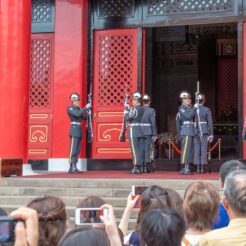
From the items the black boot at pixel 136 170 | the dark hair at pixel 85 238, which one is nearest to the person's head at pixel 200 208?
the dark hair at pixel 85 238

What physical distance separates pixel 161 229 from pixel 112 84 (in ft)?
31.1

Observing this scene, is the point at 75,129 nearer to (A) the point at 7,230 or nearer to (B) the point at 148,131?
(B) the point at 148,131

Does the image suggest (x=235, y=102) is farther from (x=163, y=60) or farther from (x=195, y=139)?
(x=195, y=139)

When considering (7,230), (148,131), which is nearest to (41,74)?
(148,131)

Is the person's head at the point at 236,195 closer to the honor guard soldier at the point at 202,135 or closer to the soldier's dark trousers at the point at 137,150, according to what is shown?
the soldier's dark trousers at the point at 137,150

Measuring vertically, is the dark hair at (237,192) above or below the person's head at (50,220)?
above

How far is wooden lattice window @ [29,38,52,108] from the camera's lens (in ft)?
39.9

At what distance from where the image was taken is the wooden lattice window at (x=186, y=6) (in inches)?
440

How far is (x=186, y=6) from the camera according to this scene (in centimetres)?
1145

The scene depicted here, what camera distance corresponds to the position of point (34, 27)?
488 inches

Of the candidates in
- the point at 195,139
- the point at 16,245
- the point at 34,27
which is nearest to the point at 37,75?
the point at 34,27

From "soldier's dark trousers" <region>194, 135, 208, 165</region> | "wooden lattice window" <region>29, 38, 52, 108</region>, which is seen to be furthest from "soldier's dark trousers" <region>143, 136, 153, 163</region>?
"wooden lattice window" <region>29, 38, 52, 108</region>

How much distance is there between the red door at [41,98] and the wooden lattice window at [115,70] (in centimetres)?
126

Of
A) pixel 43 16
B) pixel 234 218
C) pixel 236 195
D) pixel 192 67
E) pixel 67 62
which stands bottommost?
pixel 234 218
